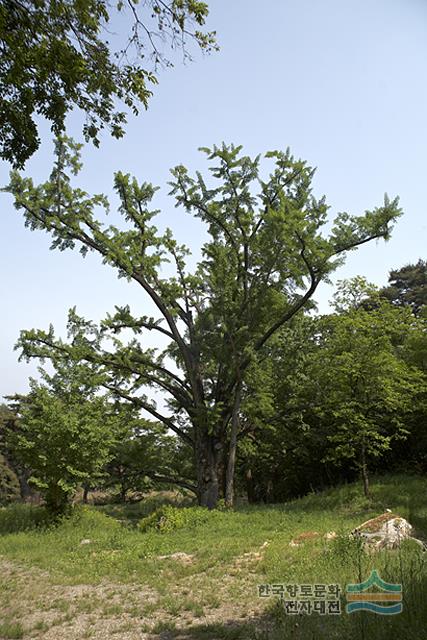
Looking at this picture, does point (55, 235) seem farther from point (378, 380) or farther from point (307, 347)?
point (378, 380)

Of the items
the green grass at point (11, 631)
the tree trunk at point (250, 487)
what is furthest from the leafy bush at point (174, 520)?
the tree trunk at point (250, 487)

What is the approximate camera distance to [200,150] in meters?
18.0

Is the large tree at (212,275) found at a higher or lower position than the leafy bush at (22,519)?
higher

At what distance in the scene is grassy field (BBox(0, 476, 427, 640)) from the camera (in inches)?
209

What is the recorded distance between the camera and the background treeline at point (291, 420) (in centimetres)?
1541

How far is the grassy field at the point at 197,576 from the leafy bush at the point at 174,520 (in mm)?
56

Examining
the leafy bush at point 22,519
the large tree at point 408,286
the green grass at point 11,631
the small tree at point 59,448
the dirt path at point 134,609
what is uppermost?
the large tree at point 408,286

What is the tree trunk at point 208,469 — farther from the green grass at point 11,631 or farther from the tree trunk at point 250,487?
the green grass at point 11,631

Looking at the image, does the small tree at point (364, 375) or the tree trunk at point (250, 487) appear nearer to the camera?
the small tree at point (364, 375)

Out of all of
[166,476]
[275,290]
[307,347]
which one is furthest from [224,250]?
[166,476]

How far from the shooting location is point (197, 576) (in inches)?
321

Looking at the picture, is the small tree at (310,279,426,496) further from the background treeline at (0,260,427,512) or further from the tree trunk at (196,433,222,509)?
the tree trunk at (196,433,222,509)

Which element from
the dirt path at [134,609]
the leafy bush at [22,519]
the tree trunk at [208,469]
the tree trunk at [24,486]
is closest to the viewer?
the dirt path at [134,609]

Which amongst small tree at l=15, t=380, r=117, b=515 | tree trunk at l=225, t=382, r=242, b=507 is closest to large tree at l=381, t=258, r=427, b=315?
tree trunk at l=225, t=382, r=242, b=507
